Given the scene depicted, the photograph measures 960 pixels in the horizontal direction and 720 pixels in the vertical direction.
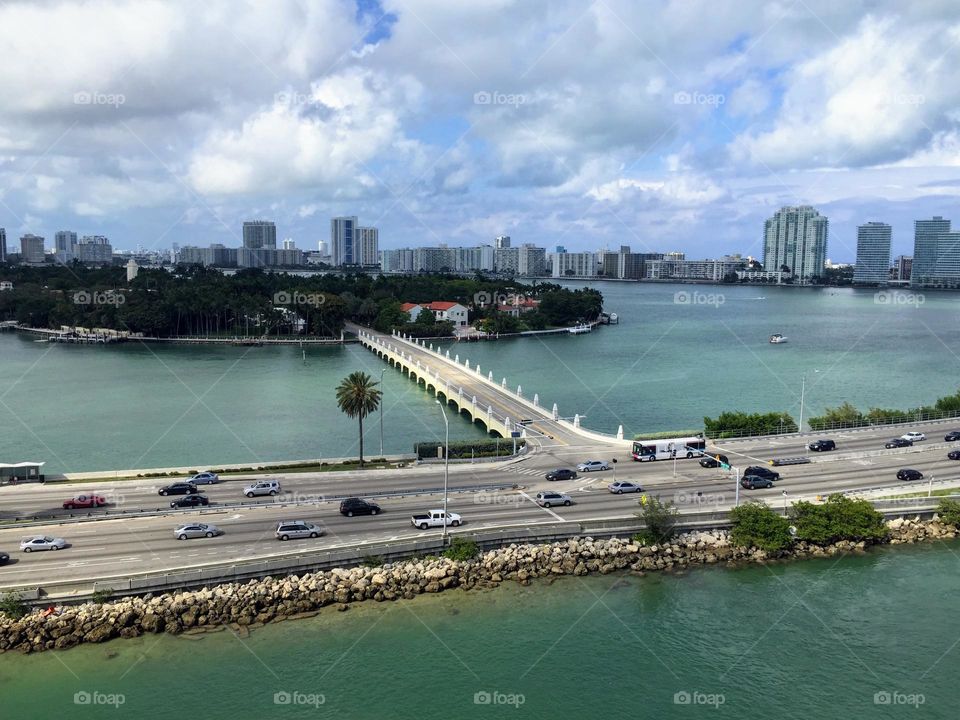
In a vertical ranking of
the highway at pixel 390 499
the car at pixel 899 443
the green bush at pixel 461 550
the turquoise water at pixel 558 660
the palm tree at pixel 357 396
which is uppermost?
the palm tree at pixel 357 396

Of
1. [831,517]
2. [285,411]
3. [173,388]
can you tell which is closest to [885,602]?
[831,517]

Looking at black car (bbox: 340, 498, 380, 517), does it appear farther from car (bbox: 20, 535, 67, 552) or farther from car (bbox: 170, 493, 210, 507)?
car (bbox: 20, 535, 67, 552)

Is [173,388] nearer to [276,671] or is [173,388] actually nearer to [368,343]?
[368,343]

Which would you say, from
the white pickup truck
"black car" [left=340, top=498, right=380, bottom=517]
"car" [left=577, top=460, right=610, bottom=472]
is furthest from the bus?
"black car" [left=340, top=498, right=380, bottom=517]

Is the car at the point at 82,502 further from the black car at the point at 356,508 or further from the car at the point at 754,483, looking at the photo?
the car at the point at 754,483

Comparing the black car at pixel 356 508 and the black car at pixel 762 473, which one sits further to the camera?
the black car at pixel 762 473

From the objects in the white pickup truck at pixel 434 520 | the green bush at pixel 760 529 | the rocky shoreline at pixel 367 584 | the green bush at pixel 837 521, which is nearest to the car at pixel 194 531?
the rocky shoreline at pixel 367 584

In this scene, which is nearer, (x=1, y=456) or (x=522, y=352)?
(x=1, y=456)
